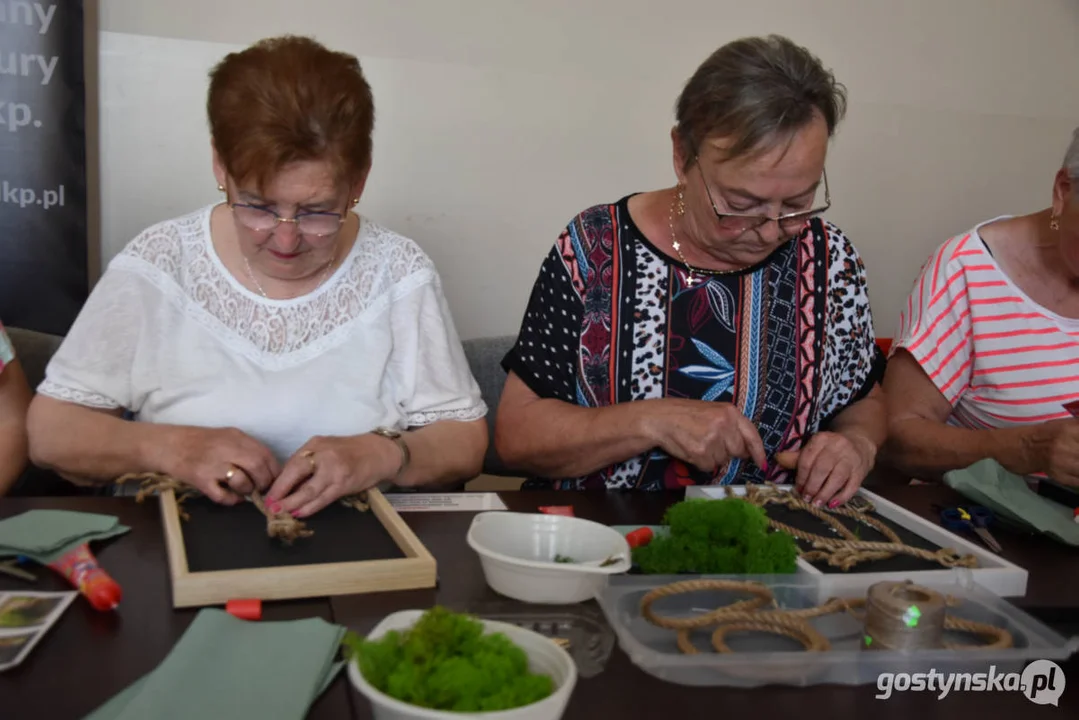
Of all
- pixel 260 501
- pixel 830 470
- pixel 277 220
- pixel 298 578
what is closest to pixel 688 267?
pixel 830 470

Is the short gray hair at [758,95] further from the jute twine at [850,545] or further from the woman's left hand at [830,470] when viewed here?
the jute twine at [850,545]

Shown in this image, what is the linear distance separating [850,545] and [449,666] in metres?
0.76

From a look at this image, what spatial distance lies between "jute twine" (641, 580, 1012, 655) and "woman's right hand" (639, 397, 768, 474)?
56 cm

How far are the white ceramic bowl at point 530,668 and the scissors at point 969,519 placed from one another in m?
0.95

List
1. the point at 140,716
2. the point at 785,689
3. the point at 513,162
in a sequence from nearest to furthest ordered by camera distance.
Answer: the point at 140,716
the point at 785,689
the point at 513,162

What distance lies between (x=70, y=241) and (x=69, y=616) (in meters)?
1.65

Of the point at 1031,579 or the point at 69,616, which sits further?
the point at 1031,579

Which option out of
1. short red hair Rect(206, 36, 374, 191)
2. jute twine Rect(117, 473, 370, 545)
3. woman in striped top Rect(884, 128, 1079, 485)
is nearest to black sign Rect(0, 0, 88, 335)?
short red hair Rect(206, 36, 374, 191)

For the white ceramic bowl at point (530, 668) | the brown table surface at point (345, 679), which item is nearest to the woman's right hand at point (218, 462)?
the brown table surface at point (345, 679)

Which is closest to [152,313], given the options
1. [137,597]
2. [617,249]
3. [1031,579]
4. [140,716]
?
[137,597]

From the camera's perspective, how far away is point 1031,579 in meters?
1.36

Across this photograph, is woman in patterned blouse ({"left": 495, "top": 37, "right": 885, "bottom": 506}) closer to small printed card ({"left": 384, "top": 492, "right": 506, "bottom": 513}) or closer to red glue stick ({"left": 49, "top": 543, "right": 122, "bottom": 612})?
small printed card ({"left": 384, "top": 492, "right": 506, "bottom": 513})

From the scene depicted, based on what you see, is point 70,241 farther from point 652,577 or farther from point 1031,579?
point 1031,579

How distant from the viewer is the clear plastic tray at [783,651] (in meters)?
0.96
